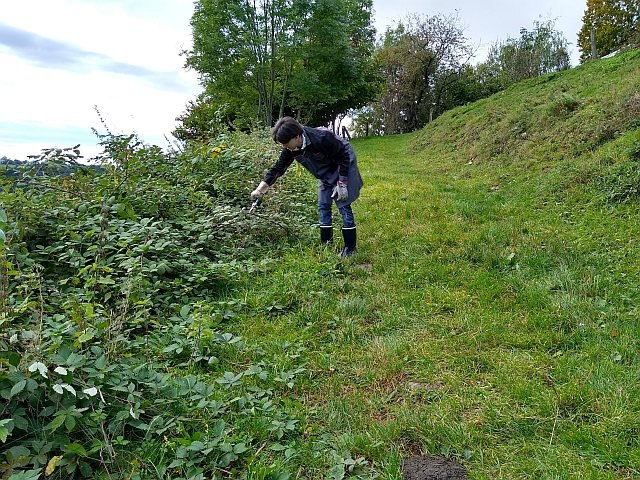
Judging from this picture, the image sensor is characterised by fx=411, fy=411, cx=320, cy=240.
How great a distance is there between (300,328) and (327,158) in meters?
1.92

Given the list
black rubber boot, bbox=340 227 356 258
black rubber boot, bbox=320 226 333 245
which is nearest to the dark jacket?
black rubber boot, bbox=340 227 356 258

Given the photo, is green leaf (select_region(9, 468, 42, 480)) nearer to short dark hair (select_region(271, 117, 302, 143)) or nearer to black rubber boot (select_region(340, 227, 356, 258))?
short dark hair (select_region(271, 117, 302, 143))

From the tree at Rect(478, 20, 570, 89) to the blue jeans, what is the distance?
25776mm

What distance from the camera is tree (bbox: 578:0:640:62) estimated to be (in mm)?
27816

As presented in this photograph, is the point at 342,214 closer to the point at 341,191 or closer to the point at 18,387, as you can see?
the point at 341,191

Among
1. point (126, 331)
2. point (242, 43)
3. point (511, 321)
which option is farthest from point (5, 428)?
point (242, 43)

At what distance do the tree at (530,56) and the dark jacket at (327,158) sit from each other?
25.8 metres

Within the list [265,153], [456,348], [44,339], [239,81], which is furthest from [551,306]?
[239,81]

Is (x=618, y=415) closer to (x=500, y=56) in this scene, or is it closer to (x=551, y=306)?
(x=551, y=306)

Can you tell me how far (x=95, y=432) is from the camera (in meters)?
1.79

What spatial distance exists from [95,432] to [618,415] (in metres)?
2.46

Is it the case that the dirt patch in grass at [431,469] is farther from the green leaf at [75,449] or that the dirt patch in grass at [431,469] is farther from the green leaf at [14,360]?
the green leaf at [14,360]

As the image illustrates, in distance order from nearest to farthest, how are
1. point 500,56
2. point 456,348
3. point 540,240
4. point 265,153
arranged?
point 456,348
point 540,240
point 265,153
point 500,56

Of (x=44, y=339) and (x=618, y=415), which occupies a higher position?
(x=44, y=339)
